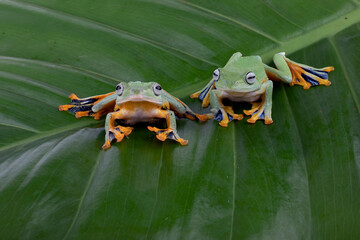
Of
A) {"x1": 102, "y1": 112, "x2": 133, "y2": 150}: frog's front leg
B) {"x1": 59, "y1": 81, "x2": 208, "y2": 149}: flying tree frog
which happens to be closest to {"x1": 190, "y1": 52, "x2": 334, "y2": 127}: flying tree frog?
{"x1": 59, "y1": 81, "x2": 208, "y2": 149}: flying tree frog

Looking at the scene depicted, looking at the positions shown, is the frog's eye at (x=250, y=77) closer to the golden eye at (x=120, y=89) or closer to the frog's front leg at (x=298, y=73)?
the frog's front leg at (x=298, y=73)

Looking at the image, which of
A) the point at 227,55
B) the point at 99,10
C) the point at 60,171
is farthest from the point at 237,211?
the point at 99,10

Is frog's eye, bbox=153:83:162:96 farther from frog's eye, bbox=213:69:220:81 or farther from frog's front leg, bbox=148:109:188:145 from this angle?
frog's eye, bbox=213:69:220:81

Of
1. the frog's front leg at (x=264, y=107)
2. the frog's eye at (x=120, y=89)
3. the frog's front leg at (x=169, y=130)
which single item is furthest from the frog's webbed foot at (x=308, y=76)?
the frog's eye at (x=120, y=89)

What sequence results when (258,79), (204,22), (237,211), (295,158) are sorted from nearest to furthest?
(237,211) → (295,158) → (258,79) → (204,22)

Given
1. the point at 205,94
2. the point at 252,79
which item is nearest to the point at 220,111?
the point at 205,94

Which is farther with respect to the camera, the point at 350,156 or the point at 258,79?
the point at 258,79

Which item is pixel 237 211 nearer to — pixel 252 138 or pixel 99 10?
pixel 252 138
